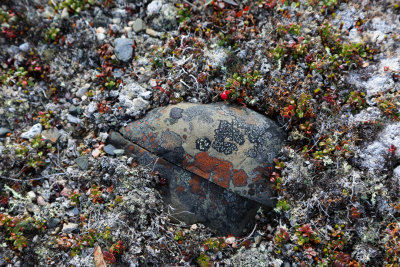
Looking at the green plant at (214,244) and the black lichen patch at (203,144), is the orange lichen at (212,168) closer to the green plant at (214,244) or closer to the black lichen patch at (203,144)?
the black lichen patch at (203,144)

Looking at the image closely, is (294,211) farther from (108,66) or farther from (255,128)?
(108,66)

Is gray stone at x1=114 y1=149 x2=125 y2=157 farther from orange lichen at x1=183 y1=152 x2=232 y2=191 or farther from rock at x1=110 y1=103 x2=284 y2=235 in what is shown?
orange lichen at x1=183 y1=152 x2=232 y2=191

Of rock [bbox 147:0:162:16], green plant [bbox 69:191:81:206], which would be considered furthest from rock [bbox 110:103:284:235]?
rock [bbox 147:0:162:16]

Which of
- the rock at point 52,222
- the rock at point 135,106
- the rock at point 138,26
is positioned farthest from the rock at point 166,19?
the rock at point 52,222

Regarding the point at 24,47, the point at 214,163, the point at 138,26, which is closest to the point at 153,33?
the point at 138,26

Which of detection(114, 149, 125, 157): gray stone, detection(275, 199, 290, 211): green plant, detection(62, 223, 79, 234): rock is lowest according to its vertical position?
detection(62, 223, 79, 234): rock

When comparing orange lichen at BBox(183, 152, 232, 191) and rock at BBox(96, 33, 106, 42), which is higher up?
rock at BBox(96, 33, 106, 42)

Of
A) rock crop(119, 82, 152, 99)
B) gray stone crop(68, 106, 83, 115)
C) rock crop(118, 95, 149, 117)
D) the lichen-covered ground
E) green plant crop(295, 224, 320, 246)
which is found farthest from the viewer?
gray stone crop(68, 106, 83, 115)
